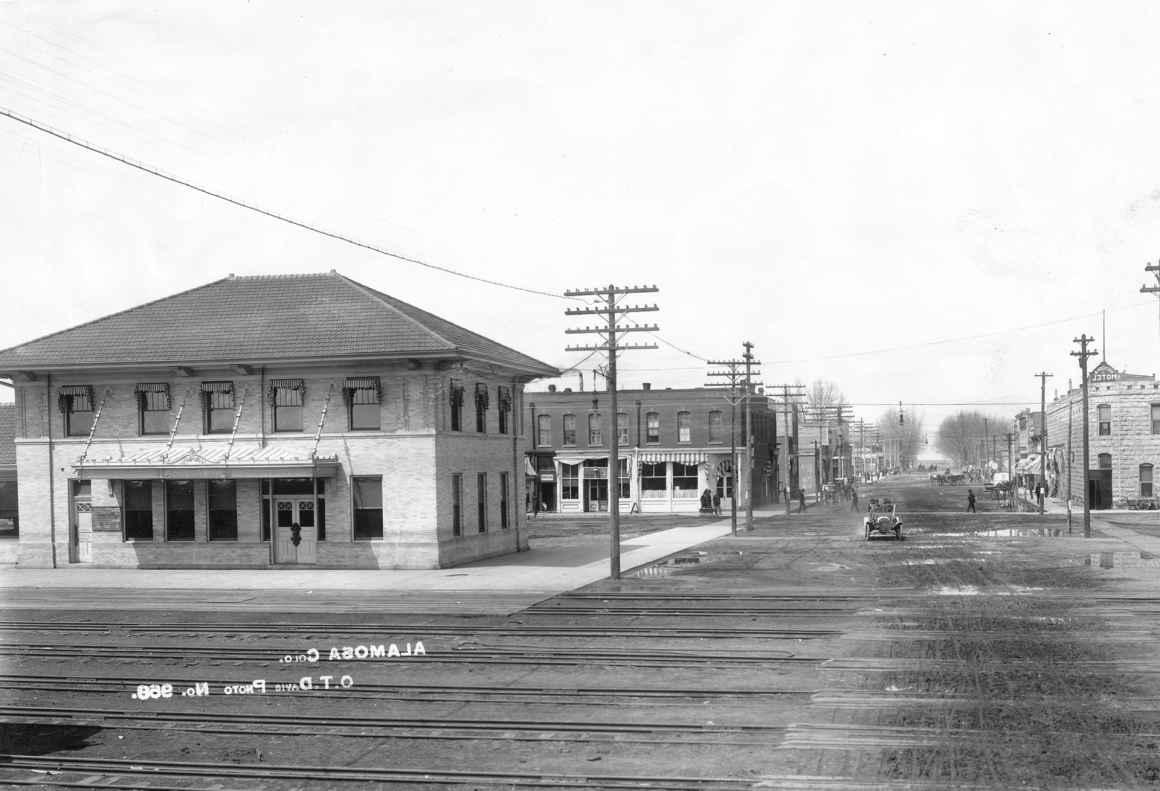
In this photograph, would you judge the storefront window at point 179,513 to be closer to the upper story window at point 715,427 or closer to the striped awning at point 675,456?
the striped awning at point 675,456

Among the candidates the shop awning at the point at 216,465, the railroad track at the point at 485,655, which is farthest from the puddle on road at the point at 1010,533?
the railroad track at the point at 485,655

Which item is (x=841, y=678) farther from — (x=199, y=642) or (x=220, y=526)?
(x=220, y=526)

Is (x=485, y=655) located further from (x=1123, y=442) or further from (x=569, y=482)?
(x=1123, y=442)

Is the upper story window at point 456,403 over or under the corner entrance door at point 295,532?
over

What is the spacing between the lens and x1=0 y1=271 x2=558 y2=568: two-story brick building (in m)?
34.3

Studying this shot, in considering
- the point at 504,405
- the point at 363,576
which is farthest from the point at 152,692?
the point at 504,405

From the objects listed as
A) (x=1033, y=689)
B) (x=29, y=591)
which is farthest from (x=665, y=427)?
(x=1033, y=689)

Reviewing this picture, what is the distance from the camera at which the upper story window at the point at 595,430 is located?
2931 inches

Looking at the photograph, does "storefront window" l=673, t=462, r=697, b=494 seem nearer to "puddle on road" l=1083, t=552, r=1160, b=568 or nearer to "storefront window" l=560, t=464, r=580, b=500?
"storefront window" l=560, t=464, r=580, b=500

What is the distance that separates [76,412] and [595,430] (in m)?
41.6

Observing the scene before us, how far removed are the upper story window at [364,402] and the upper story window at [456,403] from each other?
2.27 meters

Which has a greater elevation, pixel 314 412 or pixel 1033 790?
pixel 314 412

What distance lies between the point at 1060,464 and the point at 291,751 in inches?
3190

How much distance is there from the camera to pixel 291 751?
13.2m
